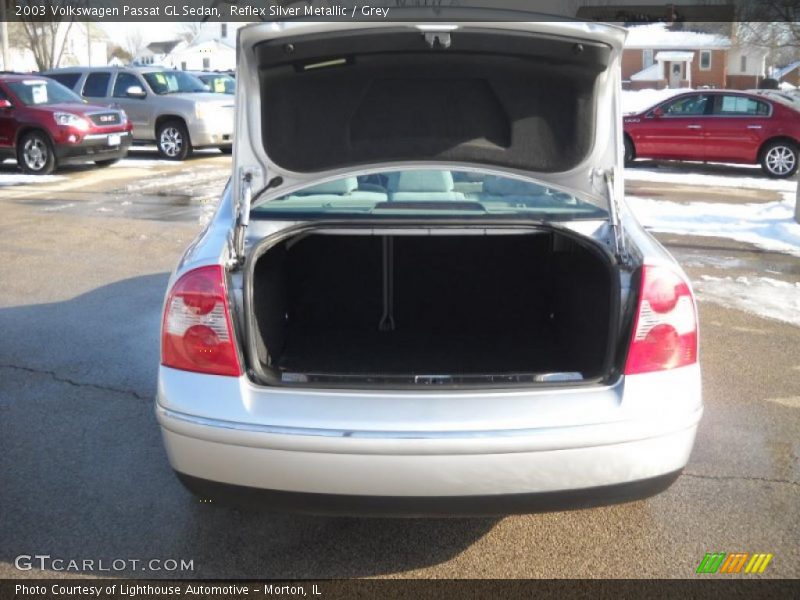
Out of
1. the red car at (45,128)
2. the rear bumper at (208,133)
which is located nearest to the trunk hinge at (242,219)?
the red car at (45,128)

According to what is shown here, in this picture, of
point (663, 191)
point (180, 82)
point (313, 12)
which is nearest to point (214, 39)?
point (180, 82)

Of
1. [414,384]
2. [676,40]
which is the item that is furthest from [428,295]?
[676,40]

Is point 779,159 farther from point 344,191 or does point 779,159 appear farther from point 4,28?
point 4,28

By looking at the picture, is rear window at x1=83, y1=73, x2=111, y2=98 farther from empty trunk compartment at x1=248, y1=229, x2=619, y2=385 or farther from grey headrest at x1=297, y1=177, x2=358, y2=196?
grey headrest at x1=297, y1=177, x2=358, y2=196

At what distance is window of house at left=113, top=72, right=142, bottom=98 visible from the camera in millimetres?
17812

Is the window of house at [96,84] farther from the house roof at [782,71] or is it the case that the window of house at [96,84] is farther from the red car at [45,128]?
the house roof at [782,71]

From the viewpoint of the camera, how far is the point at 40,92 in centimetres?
1541

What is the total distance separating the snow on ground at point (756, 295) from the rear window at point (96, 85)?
14.3 meters

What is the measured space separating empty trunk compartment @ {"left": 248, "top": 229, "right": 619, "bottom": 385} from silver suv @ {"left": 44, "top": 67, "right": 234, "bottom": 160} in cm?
1366

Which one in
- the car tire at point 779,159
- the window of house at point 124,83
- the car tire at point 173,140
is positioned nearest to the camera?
the car tire at point 779,159

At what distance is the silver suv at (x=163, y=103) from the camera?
674 inches

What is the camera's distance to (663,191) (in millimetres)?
13383

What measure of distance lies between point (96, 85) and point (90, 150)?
360 centimetres

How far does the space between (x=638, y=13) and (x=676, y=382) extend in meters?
7.74
